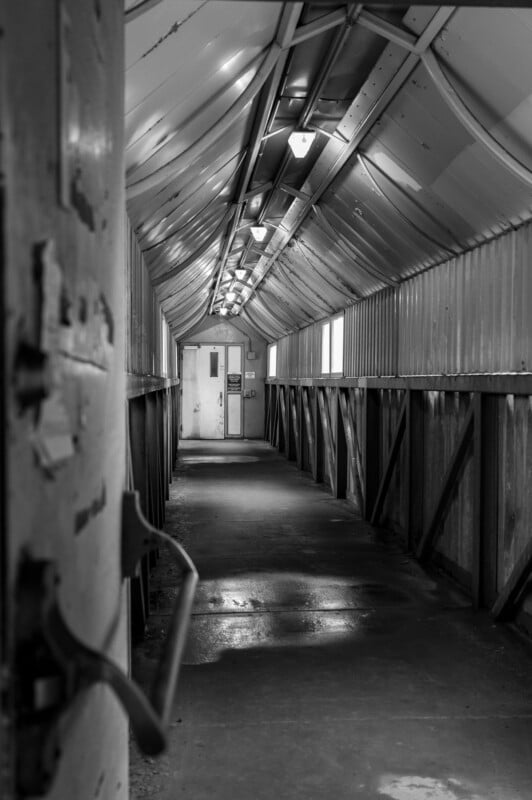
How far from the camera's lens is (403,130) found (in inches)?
244

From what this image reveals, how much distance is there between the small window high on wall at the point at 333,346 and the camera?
13125 mm

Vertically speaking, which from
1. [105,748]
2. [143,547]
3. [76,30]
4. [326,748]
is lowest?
[326,748]

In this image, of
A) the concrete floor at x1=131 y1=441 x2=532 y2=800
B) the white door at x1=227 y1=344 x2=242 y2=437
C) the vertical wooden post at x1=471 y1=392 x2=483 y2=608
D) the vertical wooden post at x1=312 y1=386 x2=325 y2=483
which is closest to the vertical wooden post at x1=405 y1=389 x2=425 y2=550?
the concrete floor at x1=131 y1=441 x2=532 y2=800

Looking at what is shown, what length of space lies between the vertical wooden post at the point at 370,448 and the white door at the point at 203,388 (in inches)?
553

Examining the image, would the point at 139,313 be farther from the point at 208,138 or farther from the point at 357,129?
the point at 357,129

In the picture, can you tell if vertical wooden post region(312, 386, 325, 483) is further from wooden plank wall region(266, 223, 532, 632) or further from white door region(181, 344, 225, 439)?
white door region(181, 344, 225, 439)

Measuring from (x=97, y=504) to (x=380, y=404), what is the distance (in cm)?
902

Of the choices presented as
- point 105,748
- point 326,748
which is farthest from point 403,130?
point 105,748

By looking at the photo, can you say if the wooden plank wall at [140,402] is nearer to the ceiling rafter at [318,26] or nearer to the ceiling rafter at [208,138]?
the ceiling rafter at [208,138]

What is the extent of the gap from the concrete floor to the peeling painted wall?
7.28 feet

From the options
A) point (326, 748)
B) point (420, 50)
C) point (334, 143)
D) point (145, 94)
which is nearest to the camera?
point (145, 94)

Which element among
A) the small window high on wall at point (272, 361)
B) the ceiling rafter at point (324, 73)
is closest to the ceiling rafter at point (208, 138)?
the ceiling rafter at point (324, 73)

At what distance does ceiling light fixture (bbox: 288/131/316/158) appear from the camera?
678cm

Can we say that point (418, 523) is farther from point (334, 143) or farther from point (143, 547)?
point (143, 547)
